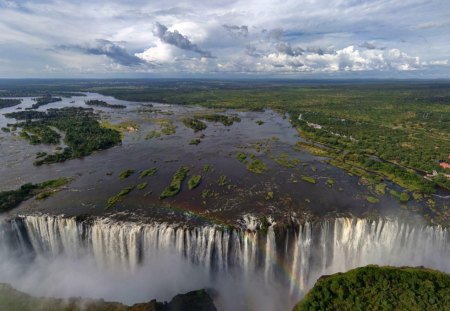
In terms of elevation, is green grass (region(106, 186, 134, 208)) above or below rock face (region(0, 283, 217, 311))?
above

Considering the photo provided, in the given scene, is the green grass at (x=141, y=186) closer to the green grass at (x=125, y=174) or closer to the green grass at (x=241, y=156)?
the green grass at (x=125, y=174)

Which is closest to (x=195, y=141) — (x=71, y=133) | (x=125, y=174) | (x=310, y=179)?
(x=125, y=174)

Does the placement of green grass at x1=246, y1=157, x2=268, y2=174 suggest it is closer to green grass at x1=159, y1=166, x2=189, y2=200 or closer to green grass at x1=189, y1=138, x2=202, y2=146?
green grass at x1=159, y1=166, x2=189, y2=200

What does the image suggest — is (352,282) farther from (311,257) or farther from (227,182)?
(227,182)

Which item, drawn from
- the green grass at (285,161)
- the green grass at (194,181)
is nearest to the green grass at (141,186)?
the green grass at (194,181)

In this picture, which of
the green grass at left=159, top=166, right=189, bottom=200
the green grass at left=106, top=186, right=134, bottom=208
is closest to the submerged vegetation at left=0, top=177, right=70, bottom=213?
the green grass at left=106, top=186, right=134, bottom=208
